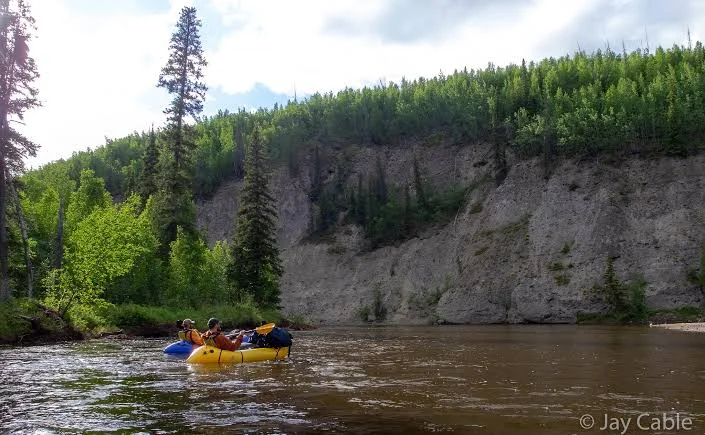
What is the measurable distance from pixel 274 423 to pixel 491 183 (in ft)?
242

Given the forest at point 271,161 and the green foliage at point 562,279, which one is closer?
the forest at point 271,161

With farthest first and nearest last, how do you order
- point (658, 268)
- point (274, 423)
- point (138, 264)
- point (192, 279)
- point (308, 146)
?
point (308, 146) < point (658, 268) < point (192, 279) < point (138, 264) < point (274, 423)

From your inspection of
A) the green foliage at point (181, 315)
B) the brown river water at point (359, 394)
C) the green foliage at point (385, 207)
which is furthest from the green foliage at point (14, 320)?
the green foliage at point (385, 207)

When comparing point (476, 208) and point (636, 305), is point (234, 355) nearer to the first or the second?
point (636, 305)

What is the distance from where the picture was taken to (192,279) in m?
43.2

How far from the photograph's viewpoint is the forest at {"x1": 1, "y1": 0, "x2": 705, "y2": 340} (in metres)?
34.8

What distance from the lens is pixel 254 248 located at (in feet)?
151

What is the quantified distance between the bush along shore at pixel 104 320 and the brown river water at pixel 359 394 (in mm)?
3824

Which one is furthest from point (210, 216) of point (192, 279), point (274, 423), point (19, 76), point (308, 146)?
point (274, 423)

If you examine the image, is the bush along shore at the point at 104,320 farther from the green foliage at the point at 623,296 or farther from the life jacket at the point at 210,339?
the green foliage at the point at 623,296

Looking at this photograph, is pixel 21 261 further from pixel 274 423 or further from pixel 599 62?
pixel 599 62

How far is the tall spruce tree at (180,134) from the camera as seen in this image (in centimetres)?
4300

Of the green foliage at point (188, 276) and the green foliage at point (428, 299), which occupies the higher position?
the green foliage at point (188, 276)

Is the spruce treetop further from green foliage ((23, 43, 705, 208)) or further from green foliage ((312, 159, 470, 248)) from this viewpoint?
green foliage ((312, 159, 470, 248))
